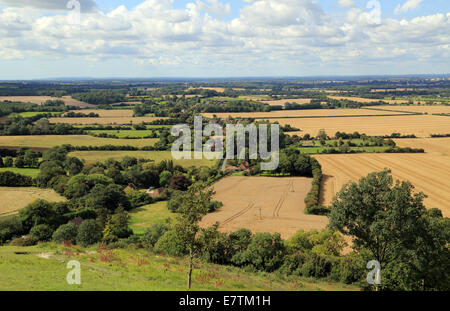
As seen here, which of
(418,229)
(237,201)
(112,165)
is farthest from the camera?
(112,165)

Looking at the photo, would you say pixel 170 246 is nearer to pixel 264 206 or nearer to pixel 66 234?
pixel 66 234

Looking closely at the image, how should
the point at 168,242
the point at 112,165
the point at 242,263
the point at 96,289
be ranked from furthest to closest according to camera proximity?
the point at 112,165 → the point at 168,242 → the point at 242,263 → the point at 96,289

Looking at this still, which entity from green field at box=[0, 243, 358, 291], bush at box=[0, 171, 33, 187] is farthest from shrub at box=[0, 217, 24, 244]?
bush at box=[0, 171, 33, 187]

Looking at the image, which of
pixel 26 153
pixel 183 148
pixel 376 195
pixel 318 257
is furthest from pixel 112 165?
pixel 376 195

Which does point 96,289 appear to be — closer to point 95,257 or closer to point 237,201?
point 95,257

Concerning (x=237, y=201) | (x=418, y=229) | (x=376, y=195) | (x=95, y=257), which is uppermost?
(x=376, y=195)

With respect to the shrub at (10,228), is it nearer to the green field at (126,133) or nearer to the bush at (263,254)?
the bush at (263,254)

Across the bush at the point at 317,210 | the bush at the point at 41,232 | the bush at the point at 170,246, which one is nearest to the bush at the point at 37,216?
the bush at the point at 41,232

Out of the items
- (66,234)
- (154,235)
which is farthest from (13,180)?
(154,235)
